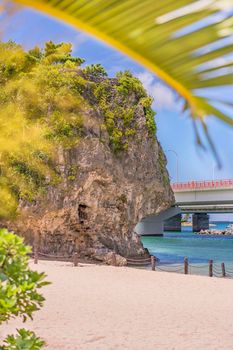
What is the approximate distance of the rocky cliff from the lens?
24.6 m

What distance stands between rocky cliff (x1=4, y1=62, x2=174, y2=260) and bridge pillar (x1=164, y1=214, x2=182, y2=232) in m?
82.8

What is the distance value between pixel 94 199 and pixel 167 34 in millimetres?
23998

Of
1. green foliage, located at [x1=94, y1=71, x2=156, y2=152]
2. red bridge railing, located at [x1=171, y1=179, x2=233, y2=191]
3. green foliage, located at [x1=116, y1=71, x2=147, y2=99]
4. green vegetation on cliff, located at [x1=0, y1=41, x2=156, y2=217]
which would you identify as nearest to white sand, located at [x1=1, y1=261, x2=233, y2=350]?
green vegetation on cliff, located at [x1=0, y1=41, x2=156, y2=217]

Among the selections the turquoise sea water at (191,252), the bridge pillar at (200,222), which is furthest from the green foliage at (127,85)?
the bridge pillar at (200,222)

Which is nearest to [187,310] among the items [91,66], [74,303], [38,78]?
[74,303]

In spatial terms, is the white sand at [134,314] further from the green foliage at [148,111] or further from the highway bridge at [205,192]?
the highway bridge at [205,192]

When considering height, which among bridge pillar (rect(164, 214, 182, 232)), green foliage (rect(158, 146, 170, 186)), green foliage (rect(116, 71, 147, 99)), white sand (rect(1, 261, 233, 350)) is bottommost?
white sand (rect(1, 261, 233, 350))

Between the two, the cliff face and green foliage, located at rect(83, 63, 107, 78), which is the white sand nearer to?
the cliff face

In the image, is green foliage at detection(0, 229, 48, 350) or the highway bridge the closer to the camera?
green foliage at detection(0, 229, 48, 350)

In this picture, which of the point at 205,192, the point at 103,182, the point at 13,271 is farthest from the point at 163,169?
the point at 13,271

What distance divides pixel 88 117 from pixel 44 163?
11.0 feet

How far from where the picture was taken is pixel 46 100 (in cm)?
2477

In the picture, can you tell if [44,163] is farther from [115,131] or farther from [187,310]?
[187,310]

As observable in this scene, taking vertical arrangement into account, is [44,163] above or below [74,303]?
above
